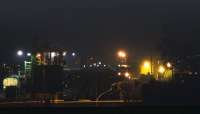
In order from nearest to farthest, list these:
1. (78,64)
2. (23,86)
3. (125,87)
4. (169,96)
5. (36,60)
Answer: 1. (169,96)
2. (125,87)
3. (23,86)
4. (36,60)
5. (78,64)

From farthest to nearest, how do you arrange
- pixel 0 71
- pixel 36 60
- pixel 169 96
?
pixel 0 71 → pixel 36 60 → pixel 169 96

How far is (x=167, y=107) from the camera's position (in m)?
13.0

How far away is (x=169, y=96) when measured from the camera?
29.8 metres

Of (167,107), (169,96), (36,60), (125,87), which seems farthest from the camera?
(36,60)

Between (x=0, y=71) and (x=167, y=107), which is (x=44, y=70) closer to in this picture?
(x=0, y=71)

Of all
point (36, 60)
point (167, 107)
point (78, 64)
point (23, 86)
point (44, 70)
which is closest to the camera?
point (167, 107)

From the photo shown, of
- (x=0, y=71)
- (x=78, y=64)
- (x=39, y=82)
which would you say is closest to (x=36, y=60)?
(x=39, y=82)

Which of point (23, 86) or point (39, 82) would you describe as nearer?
point (39, 82)

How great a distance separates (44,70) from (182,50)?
5069 centimetres

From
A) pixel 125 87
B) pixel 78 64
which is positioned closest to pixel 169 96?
pixel 125 87

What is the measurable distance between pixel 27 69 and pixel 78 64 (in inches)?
1388

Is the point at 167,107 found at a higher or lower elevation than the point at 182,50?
lower

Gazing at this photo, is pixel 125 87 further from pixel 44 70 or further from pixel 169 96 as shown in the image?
pixel 44 70

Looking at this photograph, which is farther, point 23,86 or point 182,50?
point 182,50
